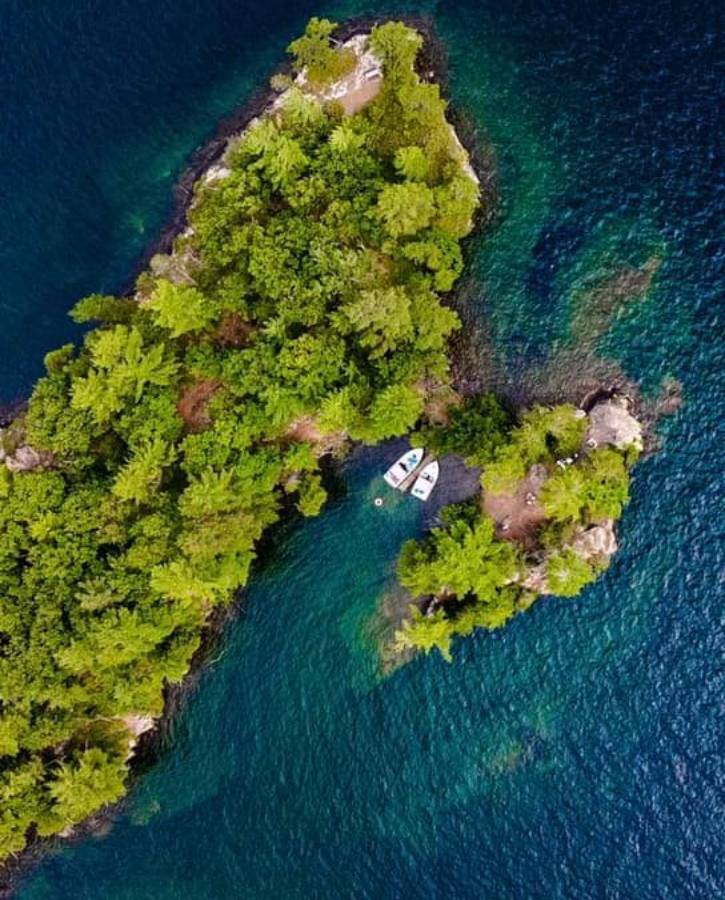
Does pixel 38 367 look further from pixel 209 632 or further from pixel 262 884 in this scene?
pixel 262 884

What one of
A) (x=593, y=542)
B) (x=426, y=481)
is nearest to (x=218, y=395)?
(x=426, y=481)

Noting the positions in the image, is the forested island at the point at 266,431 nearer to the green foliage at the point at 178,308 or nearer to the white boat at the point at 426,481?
the green foliage at the point at 178,308

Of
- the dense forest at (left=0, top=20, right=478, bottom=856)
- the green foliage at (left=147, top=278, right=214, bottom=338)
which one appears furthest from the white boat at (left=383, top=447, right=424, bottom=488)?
the green foliage at (left=147, top=278, right=214, bottom=338)

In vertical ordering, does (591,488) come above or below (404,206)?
below

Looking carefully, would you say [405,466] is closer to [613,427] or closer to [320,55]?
[613,427]

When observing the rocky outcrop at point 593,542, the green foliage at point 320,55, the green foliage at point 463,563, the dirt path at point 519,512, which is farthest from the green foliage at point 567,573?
the green foliage at point 320,55

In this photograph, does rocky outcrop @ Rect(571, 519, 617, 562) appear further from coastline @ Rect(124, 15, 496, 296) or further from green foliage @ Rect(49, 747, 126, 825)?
green foliage @ Rect(49, 747, 126, 825)
